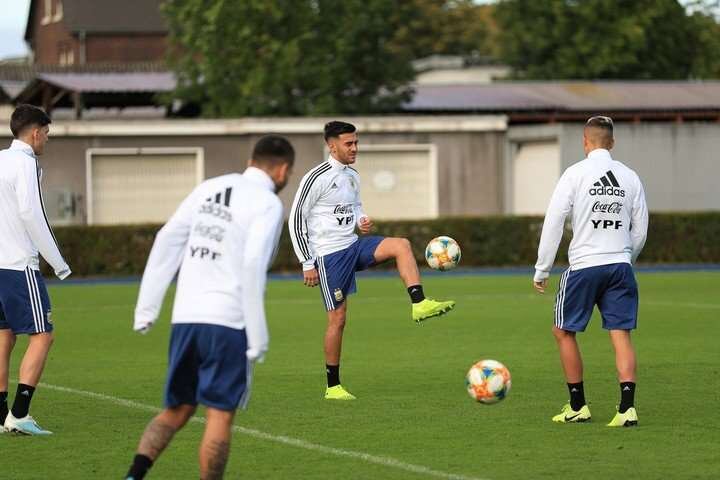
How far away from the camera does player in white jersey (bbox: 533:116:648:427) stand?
1069 centimetres

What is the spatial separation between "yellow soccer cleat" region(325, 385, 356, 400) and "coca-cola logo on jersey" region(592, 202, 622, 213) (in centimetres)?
297

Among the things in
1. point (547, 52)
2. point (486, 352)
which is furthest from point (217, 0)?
point (486, 352)

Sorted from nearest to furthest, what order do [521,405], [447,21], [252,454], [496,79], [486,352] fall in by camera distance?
[252,454]
[521,405]
[486,352]
[496,79]
[447,21]

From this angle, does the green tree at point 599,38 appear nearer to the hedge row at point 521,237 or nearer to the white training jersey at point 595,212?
the hedge row at point 521,237

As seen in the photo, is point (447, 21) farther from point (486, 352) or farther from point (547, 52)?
point (486, 352)

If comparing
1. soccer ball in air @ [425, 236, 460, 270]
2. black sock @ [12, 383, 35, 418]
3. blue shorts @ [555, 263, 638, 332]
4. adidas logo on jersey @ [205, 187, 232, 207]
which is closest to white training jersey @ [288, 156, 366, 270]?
soccer ball in air @ [425, 236, 460, 270]

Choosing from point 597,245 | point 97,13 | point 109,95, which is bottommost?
point 597,245

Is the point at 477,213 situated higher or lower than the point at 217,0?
lower

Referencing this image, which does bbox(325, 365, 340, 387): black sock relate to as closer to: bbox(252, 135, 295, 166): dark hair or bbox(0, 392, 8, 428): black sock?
bbox(0, 392, 8, 428): black sock

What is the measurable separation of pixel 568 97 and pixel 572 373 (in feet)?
130

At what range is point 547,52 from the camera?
60000 mm

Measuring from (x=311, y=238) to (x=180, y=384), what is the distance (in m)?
5.15

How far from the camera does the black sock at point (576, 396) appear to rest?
35.7ft

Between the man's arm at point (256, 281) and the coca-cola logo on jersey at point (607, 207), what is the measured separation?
13.2ft
